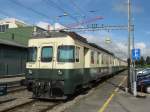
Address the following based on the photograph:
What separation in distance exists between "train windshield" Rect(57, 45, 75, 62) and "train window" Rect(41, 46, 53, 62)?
1.70ft

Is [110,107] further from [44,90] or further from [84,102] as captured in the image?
[44,90]

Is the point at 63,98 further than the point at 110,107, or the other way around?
the point at 63,98

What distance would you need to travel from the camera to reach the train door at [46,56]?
13209 mm

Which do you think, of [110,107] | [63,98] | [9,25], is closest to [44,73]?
[63,98]

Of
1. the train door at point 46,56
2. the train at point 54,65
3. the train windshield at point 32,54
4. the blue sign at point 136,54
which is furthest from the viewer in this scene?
the blue sign at point 136,54

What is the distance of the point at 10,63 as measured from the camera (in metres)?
31.7

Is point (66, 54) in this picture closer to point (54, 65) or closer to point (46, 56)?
point (54, 65)

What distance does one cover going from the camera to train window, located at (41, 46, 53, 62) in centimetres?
1334

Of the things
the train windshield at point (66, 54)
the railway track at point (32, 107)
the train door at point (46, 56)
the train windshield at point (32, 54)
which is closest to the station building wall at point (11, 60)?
the train windshield at point (32, 54)

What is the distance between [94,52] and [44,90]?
6.01 metres

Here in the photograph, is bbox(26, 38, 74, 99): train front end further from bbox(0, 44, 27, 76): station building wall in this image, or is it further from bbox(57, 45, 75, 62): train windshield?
bbox(0, 44, 27, 76): station building wall

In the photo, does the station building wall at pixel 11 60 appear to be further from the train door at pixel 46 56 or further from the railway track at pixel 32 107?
the railway track at pixel 32 107

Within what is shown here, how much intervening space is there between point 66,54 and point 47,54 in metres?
1.11

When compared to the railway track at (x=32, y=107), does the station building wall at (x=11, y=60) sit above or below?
above
